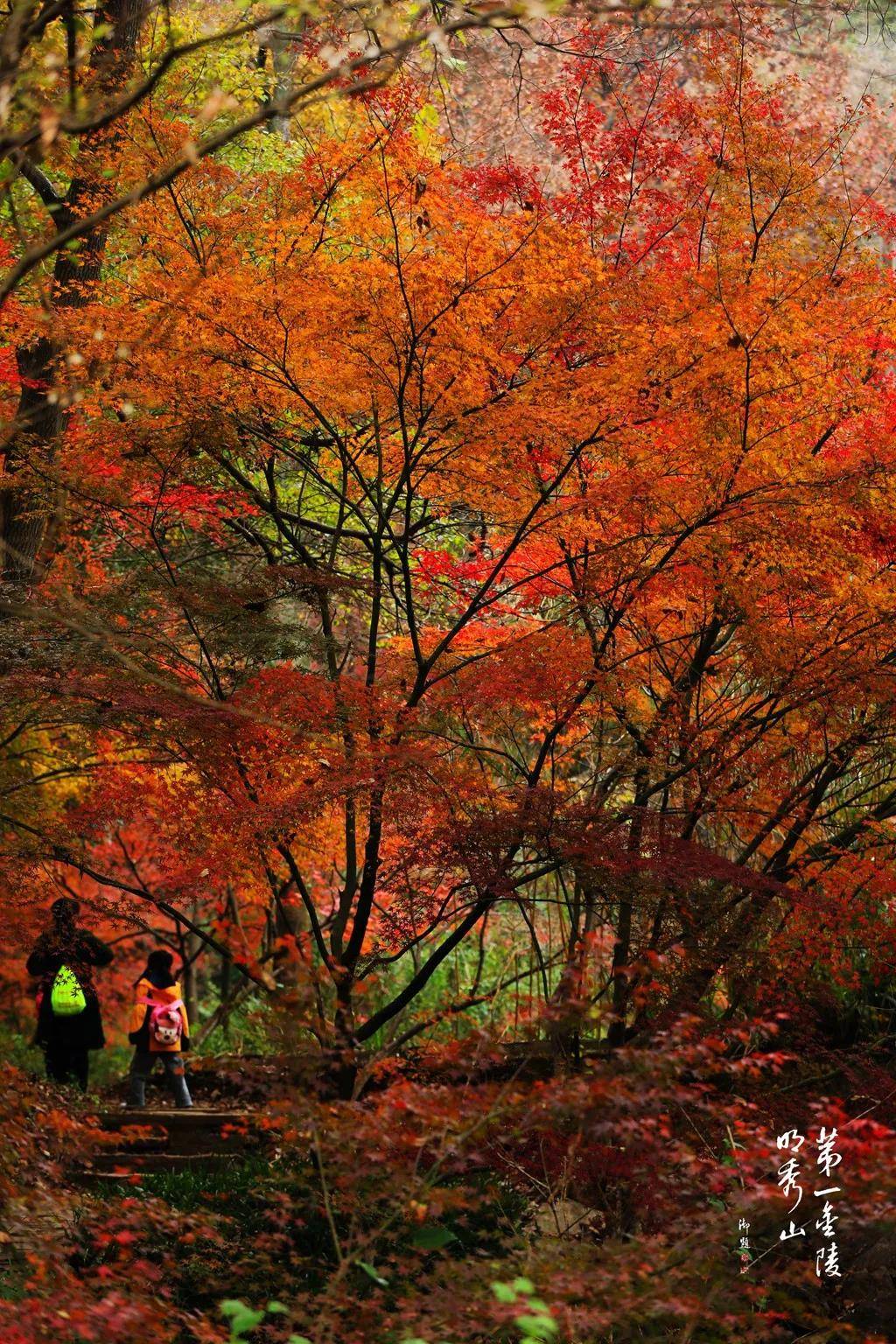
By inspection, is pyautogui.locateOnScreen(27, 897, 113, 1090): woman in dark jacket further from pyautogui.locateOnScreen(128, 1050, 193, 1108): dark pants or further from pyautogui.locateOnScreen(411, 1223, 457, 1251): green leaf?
pyautogui.locateOnScreen(411, 1223, 457, 1251): green leaf

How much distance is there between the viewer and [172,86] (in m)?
10.6

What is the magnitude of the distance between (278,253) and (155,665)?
256 centimetres

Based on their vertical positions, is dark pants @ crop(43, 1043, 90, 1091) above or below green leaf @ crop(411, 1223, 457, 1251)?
above

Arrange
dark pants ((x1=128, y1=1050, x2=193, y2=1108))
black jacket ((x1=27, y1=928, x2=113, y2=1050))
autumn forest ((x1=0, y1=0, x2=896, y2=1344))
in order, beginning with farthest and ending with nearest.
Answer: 1. dark pants ((x1=128, y1=1050, x2=193, y2=1108))
2. black jacket ((x1=27, y1=928, x2=113, y2=1050))
3. autumn forest ((x1=0, y1=0, x2=896, y2=1344))

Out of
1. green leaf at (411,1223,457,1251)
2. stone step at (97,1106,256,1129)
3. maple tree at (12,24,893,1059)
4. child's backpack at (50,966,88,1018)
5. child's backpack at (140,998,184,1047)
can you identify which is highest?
maple tree at (12,24,893,1059)

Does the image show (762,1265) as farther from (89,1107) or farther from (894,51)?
(894,51)

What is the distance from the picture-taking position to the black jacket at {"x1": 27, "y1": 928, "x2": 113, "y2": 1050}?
29.3 ft

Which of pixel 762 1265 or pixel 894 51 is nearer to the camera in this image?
pixel 762 1265

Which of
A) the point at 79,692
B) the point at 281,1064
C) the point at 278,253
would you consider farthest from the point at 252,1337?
the point at 278,253

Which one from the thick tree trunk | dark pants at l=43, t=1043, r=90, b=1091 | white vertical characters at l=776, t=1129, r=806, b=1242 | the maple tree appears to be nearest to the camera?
white vertical characters at l=776, t=1129, r=806, b=1242

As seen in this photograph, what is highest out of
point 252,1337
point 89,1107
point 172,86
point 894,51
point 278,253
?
point 894,51

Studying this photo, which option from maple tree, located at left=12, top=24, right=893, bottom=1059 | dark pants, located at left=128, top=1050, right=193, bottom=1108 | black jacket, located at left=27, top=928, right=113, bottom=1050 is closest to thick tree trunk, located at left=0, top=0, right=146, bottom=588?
maple tree, located at left=12, top=24, right=893, bottom=1059

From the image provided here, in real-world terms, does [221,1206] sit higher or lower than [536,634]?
lower

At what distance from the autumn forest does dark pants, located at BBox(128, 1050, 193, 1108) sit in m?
0.04
